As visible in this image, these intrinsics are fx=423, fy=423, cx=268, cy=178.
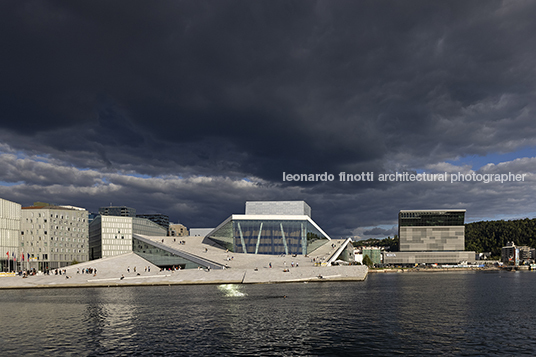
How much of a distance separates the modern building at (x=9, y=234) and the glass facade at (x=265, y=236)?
67925 mm

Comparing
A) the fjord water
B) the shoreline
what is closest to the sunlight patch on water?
the fjord water

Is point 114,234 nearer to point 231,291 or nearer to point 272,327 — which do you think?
point 231,291

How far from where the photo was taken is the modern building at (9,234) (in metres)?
129

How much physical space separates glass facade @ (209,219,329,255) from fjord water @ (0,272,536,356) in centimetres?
6184

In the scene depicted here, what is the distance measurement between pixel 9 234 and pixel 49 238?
1237 cm

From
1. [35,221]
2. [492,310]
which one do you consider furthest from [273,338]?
[35,221]

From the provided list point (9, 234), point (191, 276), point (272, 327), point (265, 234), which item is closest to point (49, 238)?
point (9, 234)

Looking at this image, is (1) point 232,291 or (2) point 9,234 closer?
(1) point 232,291

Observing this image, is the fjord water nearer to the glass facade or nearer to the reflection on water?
the reflection on water

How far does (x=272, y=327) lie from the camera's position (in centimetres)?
3444

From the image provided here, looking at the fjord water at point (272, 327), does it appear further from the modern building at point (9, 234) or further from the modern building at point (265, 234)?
the modern building at point (9, 234)

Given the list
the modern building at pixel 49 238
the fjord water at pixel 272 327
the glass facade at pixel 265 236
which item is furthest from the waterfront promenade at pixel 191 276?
the modern building at pixel 49 238

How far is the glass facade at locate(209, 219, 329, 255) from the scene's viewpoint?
11538 cm

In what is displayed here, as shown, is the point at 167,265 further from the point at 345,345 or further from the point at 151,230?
the point at 345,345
